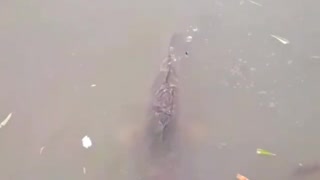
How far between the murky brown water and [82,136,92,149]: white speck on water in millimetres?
12

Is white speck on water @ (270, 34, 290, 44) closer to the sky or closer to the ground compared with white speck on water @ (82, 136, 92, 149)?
closer to the sky

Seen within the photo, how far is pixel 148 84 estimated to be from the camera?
5.80 feet

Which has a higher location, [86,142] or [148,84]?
[148,84]

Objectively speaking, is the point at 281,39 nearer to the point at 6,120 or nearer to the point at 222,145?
the point at 222,145

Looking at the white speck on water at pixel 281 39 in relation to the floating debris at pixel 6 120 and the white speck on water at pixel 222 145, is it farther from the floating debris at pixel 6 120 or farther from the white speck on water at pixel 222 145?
the floating debris at pixel 6 120

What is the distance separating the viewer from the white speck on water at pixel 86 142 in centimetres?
170

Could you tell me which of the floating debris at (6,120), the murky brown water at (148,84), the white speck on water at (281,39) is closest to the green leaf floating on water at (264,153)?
the murky brown water at (148,84)

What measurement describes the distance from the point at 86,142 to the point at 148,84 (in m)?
0.24

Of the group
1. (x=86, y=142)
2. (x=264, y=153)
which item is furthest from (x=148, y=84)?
(x=264, y=153)

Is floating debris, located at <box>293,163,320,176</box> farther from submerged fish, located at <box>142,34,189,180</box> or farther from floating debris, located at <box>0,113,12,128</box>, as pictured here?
floating debris, located at <box>0,113,12,128</box>

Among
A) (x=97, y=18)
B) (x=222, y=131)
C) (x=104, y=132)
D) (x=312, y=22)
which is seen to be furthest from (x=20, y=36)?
(x=312, y=22)

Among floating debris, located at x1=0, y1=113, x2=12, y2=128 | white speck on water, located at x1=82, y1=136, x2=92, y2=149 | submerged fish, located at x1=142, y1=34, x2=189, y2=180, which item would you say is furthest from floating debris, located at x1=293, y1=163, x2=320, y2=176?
floating debris, located at x1=0, y1=113, x2=12, y2=128

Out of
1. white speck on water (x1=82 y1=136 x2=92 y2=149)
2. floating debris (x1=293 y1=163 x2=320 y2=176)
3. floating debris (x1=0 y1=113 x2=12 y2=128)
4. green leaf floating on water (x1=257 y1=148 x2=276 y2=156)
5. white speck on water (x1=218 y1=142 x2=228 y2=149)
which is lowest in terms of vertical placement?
floating debris (x1=293 y1=163 x2=320 y2=176)

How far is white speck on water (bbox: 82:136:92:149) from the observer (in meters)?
1.70
